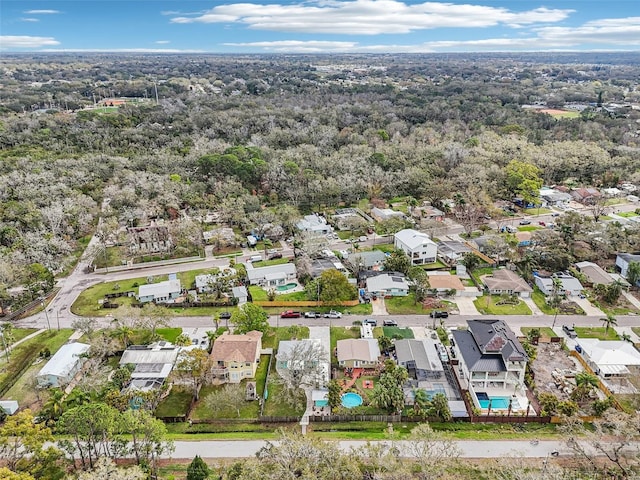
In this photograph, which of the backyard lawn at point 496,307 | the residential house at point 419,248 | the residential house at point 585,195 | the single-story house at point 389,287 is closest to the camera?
the backyard lawn at point 496,307

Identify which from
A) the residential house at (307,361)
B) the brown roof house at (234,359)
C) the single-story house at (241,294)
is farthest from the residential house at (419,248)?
the brown roof house at (234,359)

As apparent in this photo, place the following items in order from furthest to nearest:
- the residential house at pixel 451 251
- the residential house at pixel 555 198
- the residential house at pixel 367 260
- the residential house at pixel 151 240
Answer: the residential house at pixel 555 198 → the residential house at pixel 151 240 → the residential house at pixel 451 251 → the residential house at pixel 367 260

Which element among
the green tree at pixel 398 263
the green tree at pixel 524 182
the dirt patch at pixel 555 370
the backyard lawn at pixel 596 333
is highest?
the green tree at pixel 524 182

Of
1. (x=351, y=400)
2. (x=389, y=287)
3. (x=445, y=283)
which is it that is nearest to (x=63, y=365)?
(x=351, y=400)

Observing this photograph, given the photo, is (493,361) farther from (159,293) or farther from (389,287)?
(159,293)

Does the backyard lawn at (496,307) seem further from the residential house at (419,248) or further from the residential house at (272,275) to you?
the residential house at (272,275)

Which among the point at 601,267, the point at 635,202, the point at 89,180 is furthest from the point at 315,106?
the point at 601,267
